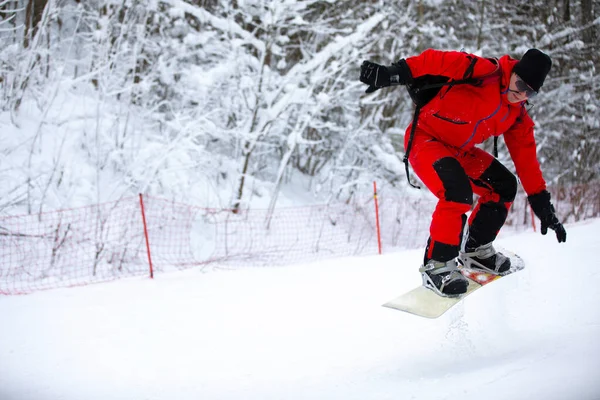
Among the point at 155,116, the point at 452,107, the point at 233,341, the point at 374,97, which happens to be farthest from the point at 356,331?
the point at 374,97

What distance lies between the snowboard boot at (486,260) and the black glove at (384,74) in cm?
122

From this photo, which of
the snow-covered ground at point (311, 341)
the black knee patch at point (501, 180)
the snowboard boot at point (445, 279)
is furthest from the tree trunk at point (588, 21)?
the snowboard boot at point (445, 279)

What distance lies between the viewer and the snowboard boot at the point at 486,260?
277cm

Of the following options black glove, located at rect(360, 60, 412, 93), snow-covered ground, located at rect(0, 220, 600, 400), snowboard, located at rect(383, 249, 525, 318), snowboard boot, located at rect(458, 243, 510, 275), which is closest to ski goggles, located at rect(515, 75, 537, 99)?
black glove, located at rect(360, 60, 412, 93)

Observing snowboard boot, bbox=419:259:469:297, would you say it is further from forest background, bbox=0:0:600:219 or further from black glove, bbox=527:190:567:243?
forest background, bbox=0:0:600:219

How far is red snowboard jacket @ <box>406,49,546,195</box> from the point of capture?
237 cm

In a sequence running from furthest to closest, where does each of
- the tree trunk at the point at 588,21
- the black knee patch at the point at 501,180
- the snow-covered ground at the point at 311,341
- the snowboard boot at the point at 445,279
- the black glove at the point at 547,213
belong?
the tree trunk at the point at 588,21 < the black knee patch at the point at 501,180 < the black glove at the point at 547,213 < the snowboard boot at the point at 445,279 < the snow-covered ground at the point at 311,341

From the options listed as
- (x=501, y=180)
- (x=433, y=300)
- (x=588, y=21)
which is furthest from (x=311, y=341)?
(x=588, y=21)

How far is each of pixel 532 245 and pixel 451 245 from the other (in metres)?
2.65

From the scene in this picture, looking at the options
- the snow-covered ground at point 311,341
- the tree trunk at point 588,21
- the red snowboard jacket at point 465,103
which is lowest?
the snow-covered ground at point 311,341

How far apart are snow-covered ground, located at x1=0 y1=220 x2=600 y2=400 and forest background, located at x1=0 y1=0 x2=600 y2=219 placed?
3306mm

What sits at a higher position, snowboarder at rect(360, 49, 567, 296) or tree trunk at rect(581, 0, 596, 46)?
tree trunk at rect(581, 0, 596, 46)

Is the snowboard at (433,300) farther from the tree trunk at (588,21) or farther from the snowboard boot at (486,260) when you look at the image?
the tree trunk at (588,21)

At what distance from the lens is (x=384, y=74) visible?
92.1 inches
